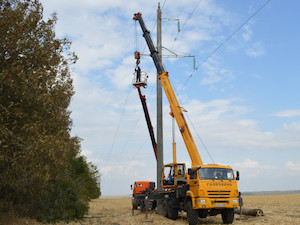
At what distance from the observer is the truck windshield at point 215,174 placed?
16.2 meters

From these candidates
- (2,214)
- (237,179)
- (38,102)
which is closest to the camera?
(38,102)

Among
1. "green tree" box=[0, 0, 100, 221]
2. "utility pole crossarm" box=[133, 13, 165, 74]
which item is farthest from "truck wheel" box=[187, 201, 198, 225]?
"utility pole crossarm" box=[133, 13, 165, 74]

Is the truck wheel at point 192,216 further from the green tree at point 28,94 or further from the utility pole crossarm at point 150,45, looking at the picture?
the utility pole crossarm at point 150,45

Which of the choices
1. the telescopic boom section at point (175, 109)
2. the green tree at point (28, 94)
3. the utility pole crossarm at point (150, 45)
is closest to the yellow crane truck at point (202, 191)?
the telescopic boom section at point (175, 109)

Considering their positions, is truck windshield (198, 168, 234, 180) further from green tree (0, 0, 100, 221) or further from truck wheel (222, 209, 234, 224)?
green tree (0, 0, 100, 221)

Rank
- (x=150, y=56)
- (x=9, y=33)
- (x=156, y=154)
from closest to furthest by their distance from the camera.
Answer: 1. (x=9, y=33)
2. (x=150, y=56)
3. (x=156, y=154)

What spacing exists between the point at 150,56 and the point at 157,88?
237cm

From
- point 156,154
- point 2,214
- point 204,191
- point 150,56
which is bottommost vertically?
point 2,214

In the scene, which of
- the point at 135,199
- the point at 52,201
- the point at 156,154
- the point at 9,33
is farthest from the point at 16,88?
the point at 135,199

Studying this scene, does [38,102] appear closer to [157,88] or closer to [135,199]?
[157,88]

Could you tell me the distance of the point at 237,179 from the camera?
16.6 m

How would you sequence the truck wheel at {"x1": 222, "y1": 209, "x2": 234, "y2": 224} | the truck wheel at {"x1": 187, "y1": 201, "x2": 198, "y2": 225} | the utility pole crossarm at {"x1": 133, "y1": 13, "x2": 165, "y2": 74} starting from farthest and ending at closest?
the utility pole crossarm at {"x1": 133, "y1": 13, "x2": 165, "y2": 74} < the truck wheel at {"x1": 222, "y1": 209, "x2": 234, "y2": 224} < the truck wheel at {"x1": 187, "y1": 201, "x2": 198, "y2": 225}

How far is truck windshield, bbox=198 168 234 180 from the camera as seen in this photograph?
16.2 meters

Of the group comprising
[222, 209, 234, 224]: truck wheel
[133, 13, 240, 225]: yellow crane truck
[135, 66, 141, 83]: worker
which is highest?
[135, 66, 141, 83]: worker
